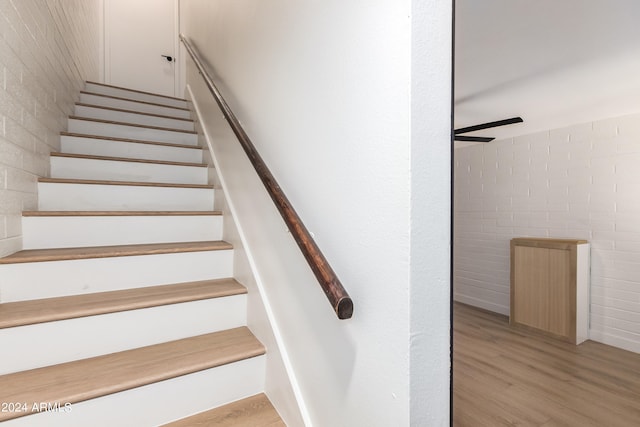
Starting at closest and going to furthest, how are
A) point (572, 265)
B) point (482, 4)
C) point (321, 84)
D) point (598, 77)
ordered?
point (321, 84), point (482, 4), point (598, 77), point (572, 265)

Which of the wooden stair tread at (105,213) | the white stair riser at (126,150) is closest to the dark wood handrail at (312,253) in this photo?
the wooden stair tread at (105,213)

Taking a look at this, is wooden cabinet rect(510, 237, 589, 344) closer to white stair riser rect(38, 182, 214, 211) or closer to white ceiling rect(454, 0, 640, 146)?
white ceiling rect(454, 0, 640, 146)

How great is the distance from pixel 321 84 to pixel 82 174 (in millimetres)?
1817

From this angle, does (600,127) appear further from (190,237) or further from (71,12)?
(71,12)

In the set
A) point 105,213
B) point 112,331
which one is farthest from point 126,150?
point 112,331

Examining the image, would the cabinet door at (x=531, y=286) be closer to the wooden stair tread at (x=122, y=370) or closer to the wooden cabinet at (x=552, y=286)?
the wooden cabinet at (x=552, y=286)

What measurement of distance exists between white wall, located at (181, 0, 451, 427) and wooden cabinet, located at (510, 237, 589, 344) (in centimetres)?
324

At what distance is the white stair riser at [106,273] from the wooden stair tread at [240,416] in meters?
0.67

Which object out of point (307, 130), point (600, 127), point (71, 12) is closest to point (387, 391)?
point (307, 130)

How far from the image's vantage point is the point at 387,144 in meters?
0.71

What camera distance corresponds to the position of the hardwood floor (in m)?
1.91

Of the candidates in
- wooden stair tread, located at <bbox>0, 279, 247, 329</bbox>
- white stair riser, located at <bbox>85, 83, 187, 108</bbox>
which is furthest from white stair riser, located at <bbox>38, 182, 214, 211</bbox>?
white stair riser, located at <bbox>85, 83, 187, 108</bbox>

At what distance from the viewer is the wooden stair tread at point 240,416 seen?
1.10 metres

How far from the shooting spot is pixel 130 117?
109 inches
